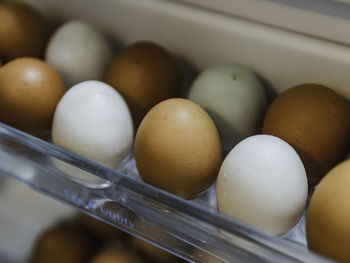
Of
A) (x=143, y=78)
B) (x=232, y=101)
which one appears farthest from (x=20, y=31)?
(x=232, y=101)

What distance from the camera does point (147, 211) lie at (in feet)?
1.78

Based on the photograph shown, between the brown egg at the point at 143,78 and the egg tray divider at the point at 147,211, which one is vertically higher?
the brown egg at the point at 143,78

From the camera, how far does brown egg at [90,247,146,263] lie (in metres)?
0.82

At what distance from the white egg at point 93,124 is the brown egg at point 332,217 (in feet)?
0.82

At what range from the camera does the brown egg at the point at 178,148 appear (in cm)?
55

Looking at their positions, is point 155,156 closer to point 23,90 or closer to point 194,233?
point 194,233

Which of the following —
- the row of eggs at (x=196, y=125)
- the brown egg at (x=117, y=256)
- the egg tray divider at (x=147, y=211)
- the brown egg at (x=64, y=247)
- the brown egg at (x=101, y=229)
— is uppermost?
the row of eggs at (x=196, y=125)

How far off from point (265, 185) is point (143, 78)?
25 centimetres

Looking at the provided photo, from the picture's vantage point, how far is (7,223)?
1.01 m

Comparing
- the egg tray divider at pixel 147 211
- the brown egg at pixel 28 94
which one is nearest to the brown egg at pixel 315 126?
the egg tray divider at pixel 147 211

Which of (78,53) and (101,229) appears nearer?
(78,53)

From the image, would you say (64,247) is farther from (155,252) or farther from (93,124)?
(93,124)

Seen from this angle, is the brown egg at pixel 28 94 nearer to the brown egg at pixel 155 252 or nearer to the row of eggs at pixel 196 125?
the row of eggs at pixel 196 125

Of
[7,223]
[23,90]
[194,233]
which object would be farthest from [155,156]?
[7,223]
